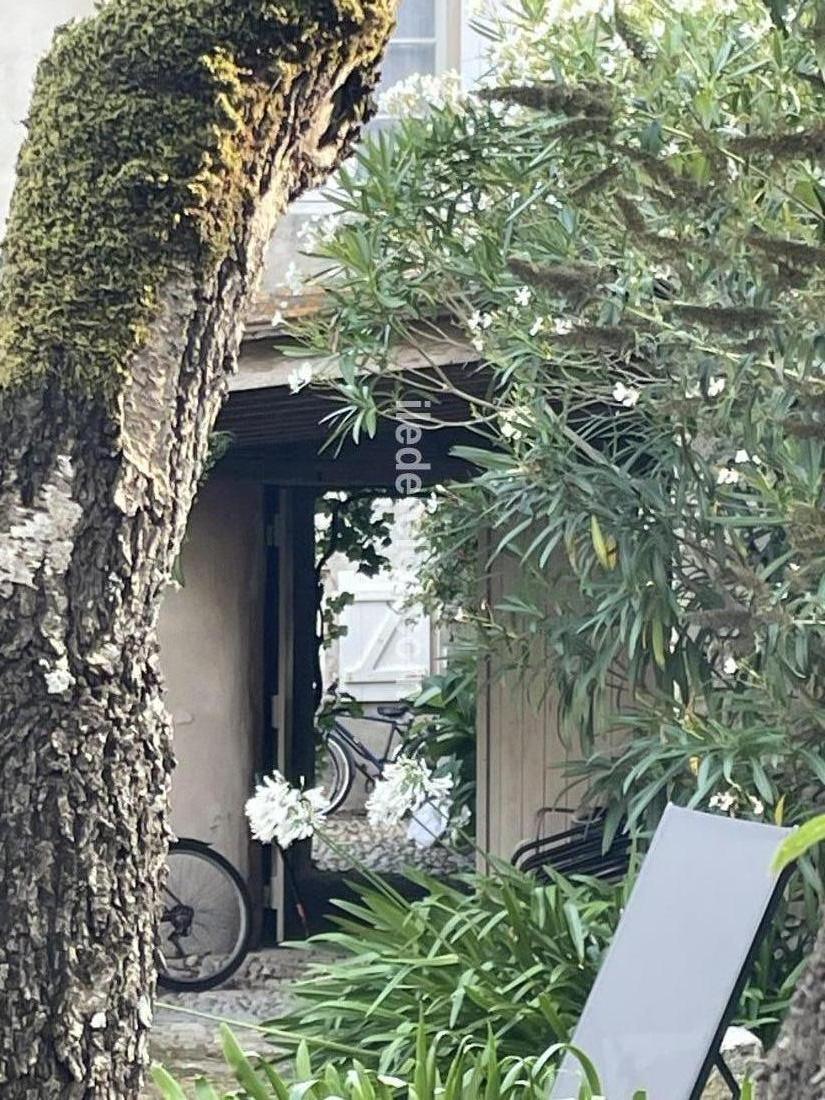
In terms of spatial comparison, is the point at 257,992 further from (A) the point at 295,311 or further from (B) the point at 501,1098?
(B) the point at 501,1098

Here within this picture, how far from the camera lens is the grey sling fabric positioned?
357 centimetres

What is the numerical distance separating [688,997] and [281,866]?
5566 mm

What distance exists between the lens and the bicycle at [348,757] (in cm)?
1314

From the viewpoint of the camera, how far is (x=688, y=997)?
3.66m

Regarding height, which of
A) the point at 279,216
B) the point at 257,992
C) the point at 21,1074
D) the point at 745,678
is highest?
the point at 279,216

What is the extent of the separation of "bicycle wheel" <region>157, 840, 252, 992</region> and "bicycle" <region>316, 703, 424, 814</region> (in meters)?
4.02

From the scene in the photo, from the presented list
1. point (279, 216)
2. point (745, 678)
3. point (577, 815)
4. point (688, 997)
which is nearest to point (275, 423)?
point (577, 815)

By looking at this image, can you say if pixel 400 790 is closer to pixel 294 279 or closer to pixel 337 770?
pixel 294 279

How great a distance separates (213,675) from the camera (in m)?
8.79

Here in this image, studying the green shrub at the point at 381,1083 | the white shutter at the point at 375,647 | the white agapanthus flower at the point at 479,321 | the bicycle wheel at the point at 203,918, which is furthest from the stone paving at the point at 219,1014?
the white shutter at the point at 375,647

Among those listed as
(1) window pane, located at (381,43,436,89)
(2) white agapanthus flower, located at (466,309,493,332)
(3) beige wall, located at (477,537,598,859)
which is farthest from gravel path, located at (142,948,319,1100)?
(1) window pane, located at (381,43,436,89)

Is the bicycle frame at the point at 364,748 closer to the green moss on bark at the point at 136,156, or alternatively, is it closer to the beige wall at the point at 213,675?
the beige wall at the point at 213,675

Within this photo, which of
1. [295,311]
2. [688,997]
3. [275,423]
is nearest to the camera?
[688,997]

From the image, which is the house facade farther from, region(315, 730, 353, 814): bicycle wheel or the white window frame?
region(315, 730, 353, 814): bicycle wheel
